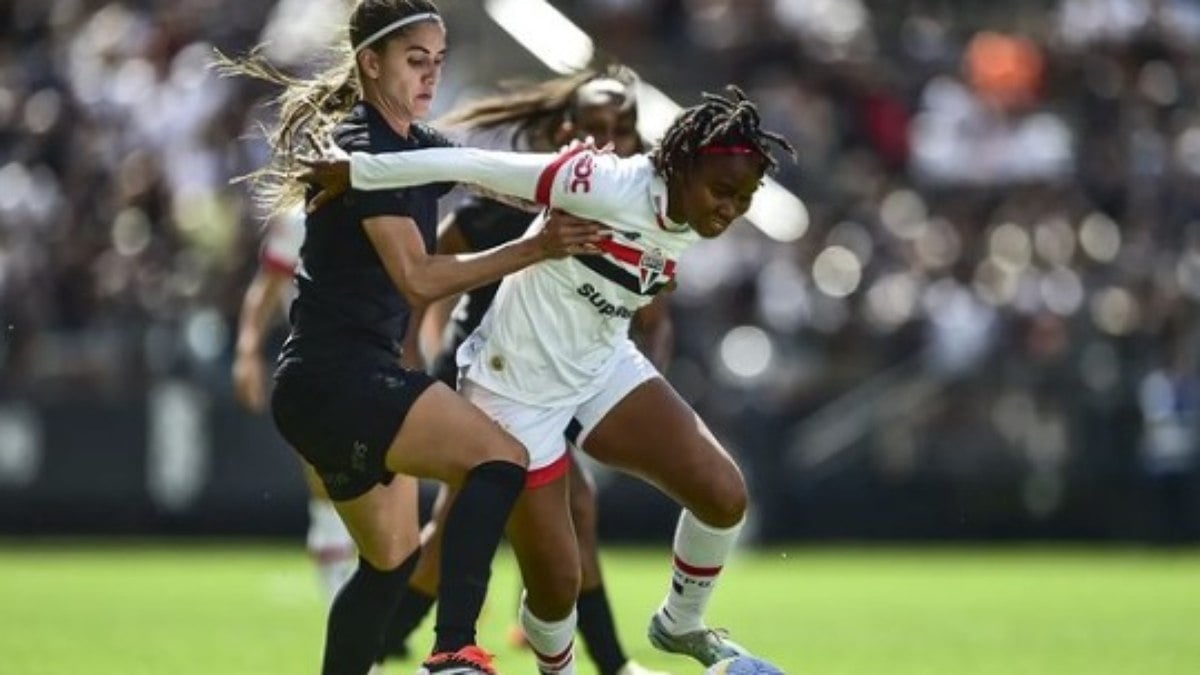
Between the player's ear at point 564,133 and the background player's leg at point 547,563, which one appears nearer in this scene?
the background player's leg at point 547,563

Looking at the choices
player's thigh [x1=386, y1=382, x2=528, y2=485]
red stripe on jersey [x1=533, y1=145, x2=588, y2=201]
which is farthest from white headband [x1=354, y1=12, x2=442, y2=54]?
player's thigh [x1=386, y1=382, x2=528, y2=485]

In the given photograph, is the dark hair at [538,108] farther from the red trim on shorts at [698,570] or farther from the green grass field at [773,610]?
the green grass field at [773,610]

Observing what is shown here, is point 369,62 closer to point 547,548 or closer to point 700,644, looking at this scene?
point 547,548

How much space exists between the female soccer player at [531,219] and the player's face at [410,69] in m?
1.52

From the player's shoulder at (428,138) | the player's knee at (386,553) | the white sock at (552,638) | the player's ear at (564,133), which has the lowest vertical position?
the white sock at (552,638)

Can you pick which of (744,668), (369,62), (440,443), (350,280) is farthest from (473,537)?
(369,62)

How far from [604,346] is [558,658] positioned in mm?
1026

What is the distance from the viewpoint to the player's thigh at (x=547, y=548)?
8.00 m

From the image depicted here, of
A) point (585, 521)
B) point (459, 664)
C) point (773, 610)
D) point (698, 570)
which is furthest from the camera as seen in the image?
point (773, 610)

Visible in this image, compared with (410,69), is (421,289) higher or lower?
lower

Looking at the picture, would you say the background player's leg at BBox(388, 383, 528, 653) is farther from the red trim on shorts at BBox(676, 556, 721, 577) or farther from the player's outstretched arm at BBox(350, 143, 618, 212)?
the red trim on shorts at BBox(676, 556, 721, 577)

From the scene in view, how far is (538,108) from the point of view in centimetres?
957

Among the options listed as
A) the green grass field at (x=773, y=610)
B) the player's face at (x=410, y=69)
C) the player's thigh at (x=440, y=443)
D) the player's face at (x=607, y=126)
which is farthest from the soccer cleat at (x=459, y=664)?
the green grass field at (x=773, y=610)

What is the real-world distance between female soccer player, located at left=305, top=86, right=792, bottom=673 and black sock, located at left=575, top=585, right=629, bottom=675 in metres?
0.50
